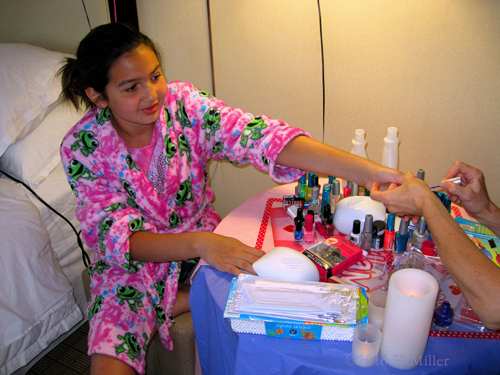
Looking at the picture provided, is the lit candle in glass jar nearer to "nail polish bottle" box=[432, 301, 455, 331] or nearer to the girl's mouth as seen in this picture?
"nail polish bottle" box=[432, 301, 455, 331]

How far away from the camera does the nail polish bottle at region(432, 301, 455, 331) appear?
713 mm

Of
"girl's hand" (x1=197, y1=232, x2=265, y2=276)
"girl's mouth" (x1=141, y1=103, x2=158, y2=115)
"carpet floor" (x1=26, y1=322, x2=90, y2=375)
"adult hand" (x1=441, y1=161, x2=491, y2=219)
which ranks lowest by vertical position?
"carpet floor" (x1=26, y1=322, x2=90, y2=375)

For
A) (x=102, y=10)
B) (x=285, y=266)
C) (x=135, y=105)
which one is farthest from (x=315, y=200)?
(x=102, y=10)

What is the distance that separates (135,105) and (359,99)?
40.3 inches

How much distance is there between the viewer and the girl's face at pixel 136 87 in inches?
40.9

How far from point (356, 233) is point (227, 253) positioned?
334mm

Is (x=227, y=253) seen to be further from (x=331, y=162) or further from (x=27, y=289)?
(x=27, y=289)

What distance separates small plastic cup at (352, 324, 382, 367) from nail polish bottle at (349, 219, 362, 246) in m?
0.32

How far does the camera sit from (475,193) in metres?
0.91

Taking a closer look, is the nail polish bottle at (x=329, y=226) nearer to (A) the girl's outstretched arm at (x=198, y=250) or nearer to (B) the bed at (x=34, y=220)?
(A) the girl's outstretched arm at (x=198, y=250)

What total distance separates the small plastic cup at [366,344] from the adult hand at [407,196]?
0.97 feet

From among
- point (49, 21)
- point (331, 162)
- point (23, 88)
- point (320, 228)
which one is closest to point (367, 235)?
point (320, 228)

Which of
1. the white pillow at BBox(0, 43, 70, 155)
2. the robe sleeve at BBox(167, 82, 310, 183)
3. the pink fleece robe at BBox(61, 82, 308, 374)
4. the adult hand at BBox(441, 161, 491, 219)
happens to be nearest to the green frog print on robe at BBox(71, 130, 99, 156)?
the pink fleece robe at BBox(61, 82, 308, 374)

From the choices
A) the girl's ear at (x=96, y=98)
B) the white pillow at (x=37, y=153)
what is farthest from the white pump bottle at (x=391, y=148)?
the white pillow at (x=37, y=153)
